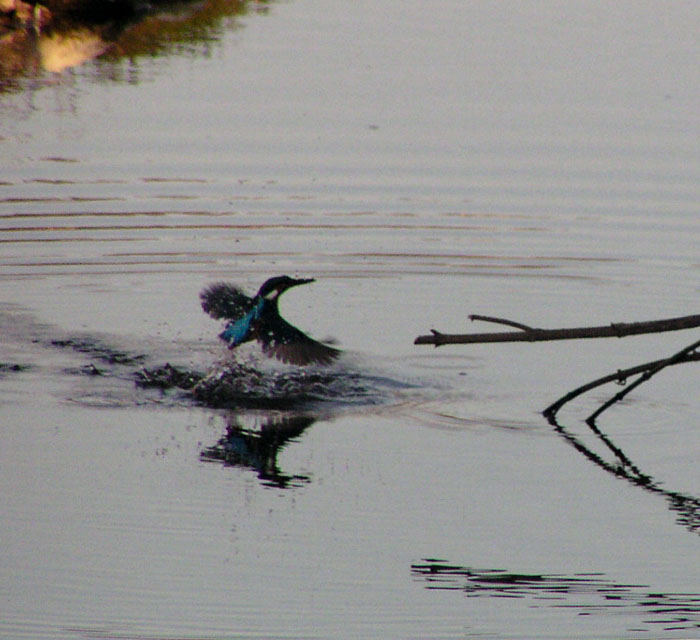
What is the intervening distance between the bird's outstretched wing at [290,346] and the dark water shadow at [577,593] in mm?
1931

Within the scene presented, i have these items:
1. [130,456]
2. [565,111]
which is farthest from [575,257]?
[130,456]

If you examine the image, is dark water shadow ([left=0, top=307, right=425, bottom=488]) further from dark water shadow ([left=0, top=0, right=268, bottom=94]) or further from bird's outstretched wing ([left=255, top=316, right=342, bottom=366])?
dark water shadow ([left=0, top=0, right=268, bottom=94])

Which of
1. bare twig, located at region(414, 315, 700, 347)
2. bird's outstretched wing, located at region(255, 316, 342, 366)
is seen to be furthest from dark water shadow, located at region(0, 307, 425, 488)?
bare twig, located at region(414, 315, 700, 347)

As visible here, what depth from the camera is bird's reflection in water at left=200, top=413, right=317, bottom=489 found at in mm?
6543

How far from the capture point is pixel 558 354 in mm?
8375

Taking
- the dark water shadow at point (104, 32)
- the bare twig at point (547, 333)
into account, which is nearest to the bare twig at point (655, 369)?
the bare twig at point (547, 333)

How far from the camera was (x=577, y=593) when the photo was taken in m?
5.43

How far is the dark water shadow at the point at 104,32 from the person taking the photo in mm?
14703

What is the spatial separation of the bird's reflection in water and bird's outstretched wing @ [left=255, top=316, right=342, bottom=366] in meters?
0.28

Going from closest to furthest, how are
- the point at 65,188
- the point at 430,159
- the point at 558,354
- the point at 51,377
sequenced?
1. the point at 51,377
2. the point at 558,354
3. the point at 65,188
4. the point at 430,159

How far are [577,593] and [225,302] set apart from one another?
2906 millimetres

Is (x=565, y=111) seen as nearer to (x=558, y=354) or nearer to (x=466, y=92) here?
Answer: (x=466, y=92)

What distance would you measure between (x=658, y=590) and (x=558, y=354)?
3012 mm

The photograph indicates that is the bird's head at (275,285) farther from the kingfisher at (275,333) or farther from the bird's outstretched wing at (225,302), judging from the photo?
the bird's outstretched wing at (225,302)
